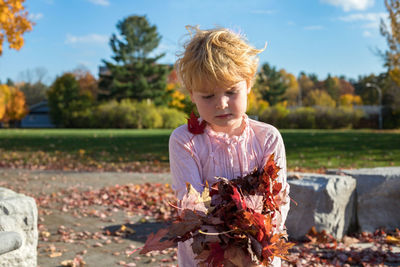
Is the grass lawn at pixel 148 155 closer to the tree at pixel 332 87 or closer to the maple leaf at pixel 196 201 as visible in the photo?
the maple leaf at pixel 196 201

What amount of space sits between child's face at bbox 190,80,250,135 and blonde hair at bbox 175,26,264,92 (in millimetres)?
35

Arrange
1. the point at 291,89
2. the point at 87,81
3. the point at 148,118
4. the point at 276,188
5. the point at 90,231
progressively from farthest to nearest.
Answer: the point at 291,89 < the point at 87,81 < the point at 148,118 < the point at 90,231 < the point at 276,188

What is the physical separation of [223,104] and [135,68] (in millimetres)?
49446

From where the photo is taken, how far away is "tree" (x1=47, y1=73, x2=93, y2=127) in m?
48.4

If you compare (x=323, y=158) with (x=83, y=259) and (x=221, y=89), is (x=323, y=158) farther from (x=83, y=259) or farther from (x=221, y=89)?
(x=221, y=89)

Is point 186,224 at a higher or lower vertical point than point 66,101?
lower

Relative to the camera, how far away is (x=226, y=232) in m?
1.47

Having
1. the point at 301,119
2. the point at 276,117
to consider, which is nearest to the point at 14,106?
the point at 276,117

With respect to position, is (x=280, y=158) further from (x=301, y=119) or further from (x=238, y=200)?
(x=301, y=119)

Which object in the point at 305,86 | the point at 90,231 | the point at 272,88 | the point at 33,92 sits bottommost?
the point at 90,231

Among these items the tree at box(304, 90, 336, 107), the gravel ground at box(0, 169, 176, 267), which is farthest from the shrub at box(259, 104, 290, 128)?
the gravel ground at box(0, 169, 176, 267)

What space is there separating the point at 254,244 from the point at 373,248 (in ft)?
13.2

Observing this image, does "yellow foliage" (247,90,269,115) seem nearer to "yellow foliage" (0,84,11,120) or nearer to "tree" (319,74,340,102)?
"tree" (319,74,340,102)

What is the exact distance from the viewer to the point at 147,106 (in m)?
40.7
